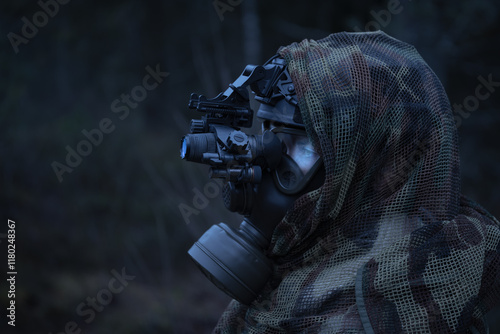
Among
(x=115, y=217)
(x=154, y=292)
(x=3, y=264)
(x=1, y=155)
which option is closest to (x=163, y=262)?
(x=154, y=292)

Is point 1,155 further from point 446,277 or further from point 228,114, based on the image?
point 446,277

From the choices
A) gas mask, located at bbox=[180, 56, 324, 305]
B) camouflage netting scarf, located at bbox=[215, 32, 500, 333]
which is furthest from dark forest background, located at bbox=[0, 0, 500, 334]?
camouflage netting scarf, located at bbox=[215, 32, 500, 333]

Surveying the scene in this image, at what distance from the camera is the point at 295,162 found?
87.7 inches

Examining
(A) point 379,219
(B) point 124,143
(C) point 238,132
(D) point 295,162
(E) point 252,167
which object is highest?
(C) point 238,132

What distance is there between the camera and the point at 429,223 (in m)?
2.04

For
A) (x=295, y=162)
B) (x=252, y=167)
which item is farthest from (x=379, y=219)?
(x=252, y=167)

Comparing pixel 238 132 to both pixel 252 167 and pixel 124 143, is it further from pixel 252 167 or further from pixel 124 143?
pixel 124 143

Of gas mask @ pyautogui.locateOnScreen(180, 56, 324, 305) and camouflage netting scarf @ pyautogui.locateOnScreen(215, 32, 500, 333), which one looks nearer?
camouflage netting scarf @ pyautogui.locateOnScreen(215, 32, 500, 333)

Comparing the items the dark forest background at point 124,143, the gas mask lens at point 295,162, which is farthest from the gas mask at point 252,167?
the dark forest background at point 124,143

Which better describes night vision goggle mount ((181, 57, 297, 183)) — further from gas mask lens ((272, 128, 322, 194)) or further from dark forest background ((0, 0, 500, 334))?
dark forest background ((0, 0, 500, 334))

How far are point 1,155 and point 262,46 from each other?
11.9 feet

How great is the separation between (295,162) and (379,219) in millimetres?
374

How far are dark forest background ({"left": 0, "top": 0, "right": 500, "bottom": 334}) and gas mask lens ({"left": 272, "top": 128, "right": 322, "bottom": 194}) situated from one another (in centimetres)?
357

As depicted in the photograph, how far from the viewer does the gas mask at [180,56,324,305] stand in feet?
7.01
